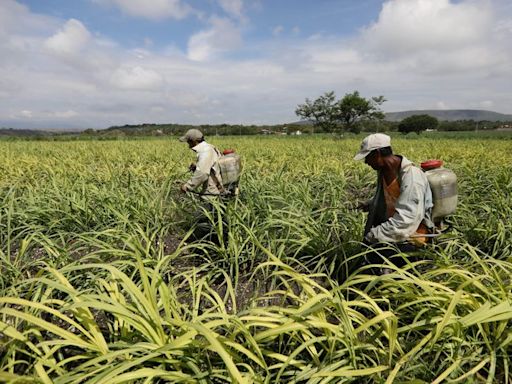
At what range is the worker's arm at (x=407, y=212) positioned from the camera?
1843 millimetres

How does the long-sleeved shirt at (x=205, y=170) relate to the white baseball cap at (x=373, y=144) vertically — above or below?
below

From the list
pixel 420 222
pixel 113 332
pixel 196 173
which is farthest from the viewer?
pixel 196 173

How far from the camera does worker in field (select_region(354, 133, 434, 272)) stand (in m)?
1.86

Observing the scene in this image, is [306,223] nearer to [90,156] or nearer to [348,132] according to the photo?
[90,156]

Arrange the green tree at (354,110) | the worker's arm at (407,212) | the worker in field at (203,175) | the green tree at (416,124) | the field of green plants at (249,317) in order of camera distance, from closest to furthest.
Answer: the field of green plants at (249,317) → the worker's arm at (407,212) → the worker in field at (203,175) → the green tree at (354,110) → the green tree at (416,124)

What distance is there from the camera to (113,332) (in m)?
1.36

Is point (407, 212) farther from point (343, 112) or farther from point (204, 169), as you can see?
point (343, 112)

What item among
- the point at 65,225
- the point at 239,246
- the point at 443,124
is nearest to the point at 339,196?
the point at 239,246

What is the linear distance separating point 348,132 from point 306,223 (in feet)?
108

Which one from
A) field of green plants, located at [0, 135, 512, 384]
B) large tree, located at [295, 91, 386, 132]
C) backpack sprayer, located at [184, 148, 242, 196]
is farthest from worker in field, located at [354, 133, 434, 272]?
large tree, located at [295, 91, 386, 132]

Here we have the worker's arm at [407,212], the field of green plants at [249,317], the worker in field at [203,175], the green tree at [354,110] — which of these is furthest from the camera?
the green tree at [354,110]

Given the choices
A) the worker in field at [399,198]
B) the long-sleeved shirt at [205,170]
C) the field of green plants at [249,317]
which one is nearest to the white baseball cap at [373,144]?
the worker in field at [399,198]

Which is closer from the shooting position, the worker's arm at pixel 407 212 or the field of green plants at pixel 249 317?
the field of green plants at pixel 249 317

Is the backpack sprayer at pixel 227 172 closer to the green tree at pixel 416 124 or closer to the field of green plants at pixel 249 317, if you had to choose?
the field of green plants at pixel 249 317
